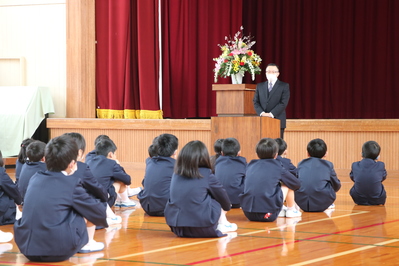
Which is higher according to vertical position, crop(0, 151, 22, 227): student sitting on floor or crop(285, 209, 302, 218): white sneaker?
crop(0, 151, 22, 227): student sitting on floor

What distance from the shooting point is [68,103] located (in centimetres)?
1177

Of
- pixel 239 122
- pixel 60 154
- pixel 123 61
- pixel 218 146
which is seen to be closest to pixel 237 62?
pixel 239 122

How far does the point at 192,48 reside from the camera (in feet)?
43.7

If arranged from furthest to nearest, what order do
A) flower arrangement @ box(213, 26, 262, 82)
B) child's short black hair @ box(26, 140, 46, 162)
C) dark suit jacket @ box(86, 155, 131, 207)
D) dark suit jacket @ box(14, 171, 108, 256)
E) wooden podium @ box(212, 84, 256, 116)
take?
flower arrangement @ box(213, 26, 262, 82) < wooden podium @ box(212, 84, 256, 116) < dark suit jacket @ box(86, 155, 131, 207) < child's short black hair @ box(26, 140, 46, 162) < dark suit jacket @ box(14, 171, 108, 256)

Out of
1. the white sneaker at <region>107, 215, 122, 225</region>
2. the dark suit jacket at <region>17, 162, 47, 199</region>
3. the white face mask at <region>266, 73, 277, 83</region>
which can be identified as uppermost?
the white face mask at <region>266, 73, 277, 83</region>

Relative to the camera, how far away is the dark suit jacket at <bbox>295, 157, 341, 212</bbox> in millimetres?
6395

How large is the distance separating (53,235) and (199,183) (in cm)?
133

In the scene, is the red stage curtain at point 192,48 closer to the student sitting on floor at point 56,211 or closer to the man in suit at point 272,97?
the man in suit at point 272,97

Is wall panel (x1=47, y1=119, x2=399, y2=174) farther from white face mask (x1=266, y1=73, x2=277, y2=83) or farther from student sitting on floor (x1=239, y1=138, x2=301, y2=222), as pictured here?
student sitting on floor (x1=239, y1=138, x2=301, y2=222)

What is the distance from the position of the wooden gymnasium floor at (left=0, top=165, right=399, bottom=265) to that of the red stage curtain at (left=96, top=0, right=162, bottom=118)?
235 inches

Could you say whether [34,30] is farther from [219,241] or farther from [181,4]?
[219,241]

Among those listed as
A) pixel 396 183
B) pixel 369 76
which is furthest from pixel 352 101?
pixel 396 183

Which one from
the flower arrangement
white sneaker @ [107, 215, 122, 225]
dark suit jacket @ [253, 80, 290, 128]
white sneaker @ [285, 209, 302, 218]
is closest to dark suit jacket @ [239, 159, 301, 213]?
white sneaker @ [285, 209, 302, 218]

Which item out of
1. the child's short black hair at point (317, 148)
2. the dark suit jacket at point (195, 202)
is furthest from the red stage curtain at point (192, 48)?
the dark suit jacket at point (195, 202)
